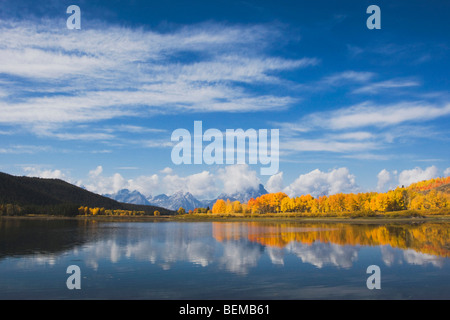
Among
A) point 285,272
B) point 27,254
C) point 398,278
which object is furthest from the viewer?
point 27,254

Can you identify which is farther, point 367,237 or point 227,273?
point 367,237

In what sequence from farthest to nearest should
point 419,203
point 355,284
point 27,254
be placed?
1. point 419,203
2. point 27,254
3. point 355,284

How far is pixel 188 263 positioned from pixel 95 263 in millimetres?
10439

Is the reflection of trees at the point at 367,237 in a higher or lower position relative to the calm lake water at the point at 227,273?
lower

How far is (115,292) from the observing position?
2600cm

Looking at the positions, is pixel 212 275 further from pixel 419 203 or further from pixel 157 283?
pixel 419 203

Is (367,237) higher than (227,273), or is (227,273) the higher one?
(227,273)

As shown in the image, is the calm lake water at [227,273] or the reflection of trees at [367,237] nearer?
the calm lake water at [227,273]

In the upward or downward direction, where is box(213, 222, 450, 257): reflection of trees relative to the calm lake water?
downward

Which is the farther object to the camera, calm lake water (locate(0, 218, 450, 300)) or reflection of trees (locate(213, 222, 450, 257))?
reflection of trees (locate(213, 222, 450, 257))

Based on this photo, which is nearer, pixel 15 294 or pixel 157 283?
pixel 15 294
